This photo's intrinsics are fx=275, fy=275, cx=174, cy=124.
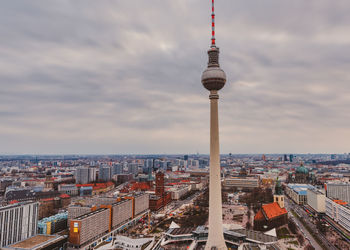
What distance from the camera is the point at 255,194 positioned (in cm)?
10825

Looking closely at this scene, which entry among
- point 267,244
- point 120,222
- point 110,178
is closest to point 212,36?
point 267,244

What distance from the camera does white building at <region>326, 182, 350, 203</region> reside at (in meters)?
90.2

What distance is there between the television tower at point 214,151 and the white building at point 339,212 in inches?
1580

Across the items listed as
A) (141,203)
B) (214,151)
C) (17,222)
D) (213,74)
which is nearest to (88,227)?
(17,222)

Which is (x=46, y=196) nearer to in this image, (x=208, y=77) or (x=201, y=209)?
(x=201, y=209)

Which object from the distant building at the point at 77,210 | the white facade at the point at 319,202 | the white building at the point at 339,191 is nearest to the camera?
the distant building at the point at 77,210

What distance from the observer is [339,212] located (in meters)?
68.4

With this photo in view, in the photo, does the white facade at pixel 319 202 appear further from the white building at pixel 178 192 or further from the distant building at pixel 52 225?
the distant building at pixel 52 225

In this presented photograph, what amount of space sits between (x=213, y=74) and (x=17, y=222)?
46211 millimetres

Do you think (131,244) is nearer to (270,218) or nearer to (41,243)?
(41,243)

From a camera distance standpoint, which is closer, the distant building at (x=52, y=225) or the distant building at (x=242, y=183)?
the distant building at (x=52, y=225)

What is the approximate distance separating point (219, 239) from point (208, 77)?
2464 cm

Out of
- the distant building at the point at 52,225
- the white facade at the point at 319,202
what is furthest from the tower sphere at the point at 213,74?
the white facade at the point at 319,202

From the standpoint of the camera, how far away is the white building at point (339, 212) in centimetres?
6381
